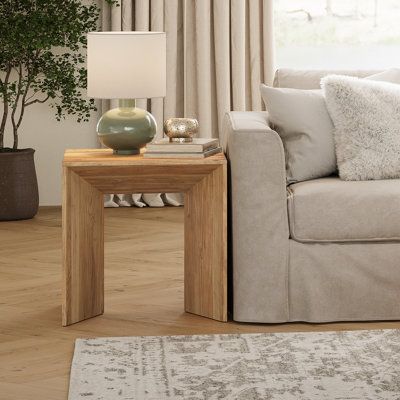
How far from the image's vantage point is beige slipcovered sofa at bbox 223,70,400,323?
3.41 meters

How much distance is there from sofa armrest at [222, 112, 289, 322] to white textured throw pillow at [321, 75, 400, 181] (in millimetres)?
361

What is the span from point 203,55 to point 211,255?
2.66 meters

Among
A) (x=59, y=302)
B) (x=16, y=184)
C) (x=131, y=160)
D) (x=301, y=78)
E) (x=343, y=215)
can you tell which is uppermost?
(x=301, y=78)

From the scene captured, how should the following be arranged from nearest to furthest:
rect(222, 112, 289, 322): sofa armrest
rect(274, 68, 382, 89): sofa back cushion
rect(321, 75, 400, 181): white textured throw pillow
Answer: rect(222, 112, 289, 322): sofa armrest < rect(321, 75, 400, 181): white textured throw pillow < rect(274, 68, 382, 89): sofa back cushion

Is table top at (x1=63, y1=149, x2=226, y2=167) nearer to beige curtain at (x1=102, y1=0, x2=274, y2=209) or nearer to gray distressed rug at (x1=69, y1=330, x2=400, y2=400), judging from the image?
gray distressed rug at (x1=69, y1=330, x2=400, y2=400)

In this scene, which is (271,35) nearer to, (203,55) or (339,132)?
(203,55)

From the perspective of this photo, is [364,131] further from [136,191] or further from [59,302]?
[59,302]

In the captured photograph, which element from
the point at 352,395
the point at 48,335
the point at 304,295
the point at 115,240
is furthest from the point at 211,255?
the point at 115,240

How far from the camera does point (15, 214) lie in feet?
18.6

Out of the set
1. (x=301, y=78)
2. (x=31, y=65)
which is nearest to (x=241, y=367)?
(x=301, y=78)

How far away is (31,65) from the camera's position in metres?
5.75

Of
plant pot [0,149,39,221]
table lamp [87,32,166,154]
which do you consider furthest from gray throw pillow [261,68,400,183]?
plant pot [0,149,39,221]

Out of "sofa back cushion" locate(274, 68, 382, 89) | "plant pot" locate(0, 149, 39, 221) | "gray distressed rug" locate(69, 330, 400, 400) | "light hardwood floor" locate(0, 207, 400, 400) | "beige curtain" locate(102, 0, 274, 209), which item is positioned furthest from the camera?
"beige curtain" locate(102, 0, 274, 209)

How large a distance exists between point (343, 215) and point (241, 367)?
2.40ft
